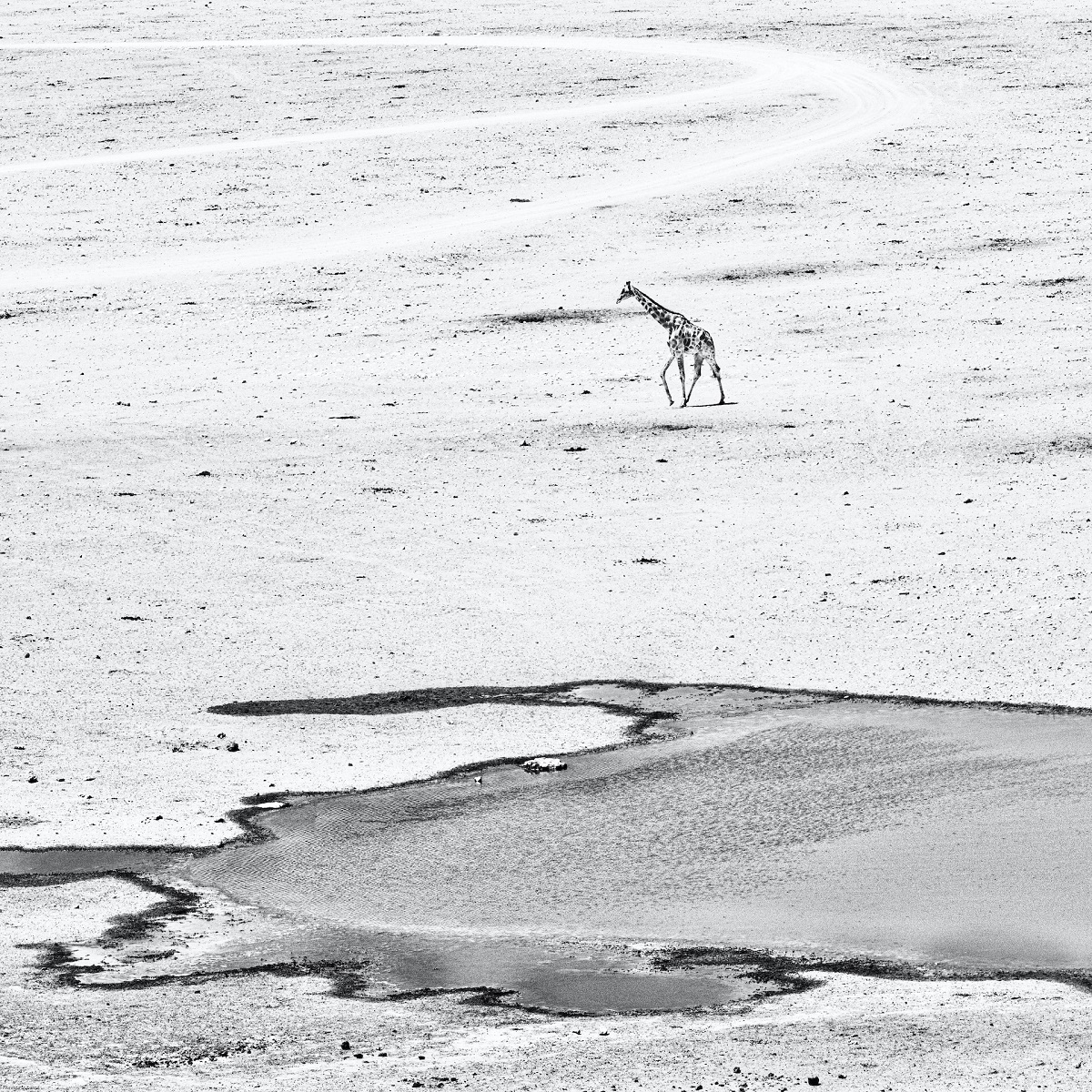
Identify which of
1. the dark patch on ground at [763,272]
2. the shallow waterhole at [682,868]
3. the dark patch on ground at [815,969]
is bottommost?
the dark patch on ground at [815,969]

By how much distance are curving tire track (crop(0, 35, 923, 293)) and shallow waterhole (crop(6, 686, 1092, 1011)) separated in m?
15.3

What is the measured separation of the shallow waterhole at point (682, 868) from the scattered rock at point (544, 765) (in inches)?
1.5

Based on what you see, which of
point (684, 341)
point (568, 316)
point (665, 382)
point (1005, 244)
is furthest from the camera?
point (1005, 244)

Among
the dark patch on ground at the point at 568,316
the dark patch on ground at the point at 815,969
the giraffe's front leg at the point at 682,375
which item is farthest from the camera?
the dark patch on ground at the point at 568,316

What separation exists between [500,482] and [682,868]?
767 cm

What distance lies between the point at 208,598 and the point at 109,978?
228 inches

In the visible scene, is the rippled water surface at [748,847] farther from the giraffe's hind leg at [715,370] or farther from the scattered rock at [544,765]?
the giraffe's hind leg at [715,370]

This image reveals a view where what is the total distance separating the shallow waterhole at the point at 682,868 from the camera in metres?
8.02

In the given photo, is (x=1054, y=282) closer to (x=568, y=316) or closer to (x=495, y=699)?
(x=568, y=316)

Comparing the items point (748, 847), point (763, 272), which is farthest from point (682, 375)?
point (748, 847)

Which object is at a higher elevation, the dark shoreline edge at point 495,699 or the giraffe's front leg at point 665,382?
the giraffe's front leg at point 665,382

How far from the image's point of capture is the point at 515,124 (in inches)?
1281

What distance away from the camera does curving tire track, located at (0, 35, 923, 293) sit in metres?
25.0

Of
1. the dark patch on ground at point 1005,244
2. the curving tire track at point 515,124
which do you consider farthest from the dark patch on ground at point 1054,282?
the curving tire track at point 515,124
